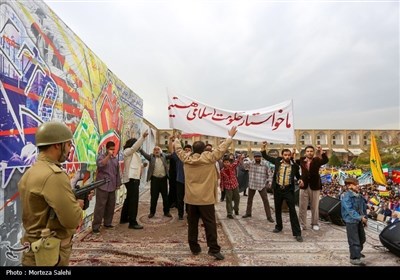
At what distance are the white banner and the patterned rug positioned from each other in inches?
84.6

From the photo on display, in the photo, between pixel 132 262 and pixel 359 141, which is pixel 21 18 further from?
pixel 359 141

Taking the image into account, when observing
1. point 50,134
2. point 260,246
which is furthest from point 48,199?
point 260,246

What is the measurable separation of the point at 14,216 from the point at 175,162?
12.4 feet

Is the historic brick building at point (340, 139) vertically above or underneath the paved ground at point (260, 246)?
above

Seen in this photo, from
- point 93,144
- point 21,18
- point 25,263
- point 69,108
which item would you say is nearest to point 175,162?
point 93,144

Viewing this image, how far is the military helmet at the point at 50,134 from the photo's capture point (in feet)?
6.25

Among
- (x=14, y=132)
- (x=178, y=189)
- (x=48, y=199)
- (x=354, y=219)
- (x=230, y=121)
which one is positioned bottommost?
(x=354, y=219)

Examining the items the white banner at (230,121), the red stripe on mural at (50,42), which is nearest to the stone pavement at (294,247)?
the white banner at (230,121)

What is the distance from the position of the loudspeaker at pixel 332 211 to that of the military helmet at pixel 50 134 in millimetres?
6158

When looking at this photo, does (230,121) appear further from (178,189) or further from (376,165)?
(376,165)

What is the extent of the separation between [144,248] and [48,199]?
286 cm

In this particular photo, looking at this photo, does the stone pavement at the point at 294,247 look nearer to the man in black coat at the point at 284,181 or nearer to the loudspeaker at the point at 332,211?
the loudspeaker at the point at 332,211

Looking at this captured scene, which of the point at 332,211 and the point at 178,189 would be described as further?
the point at 178,189

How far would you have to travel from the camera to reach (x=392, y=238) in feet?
13.3
